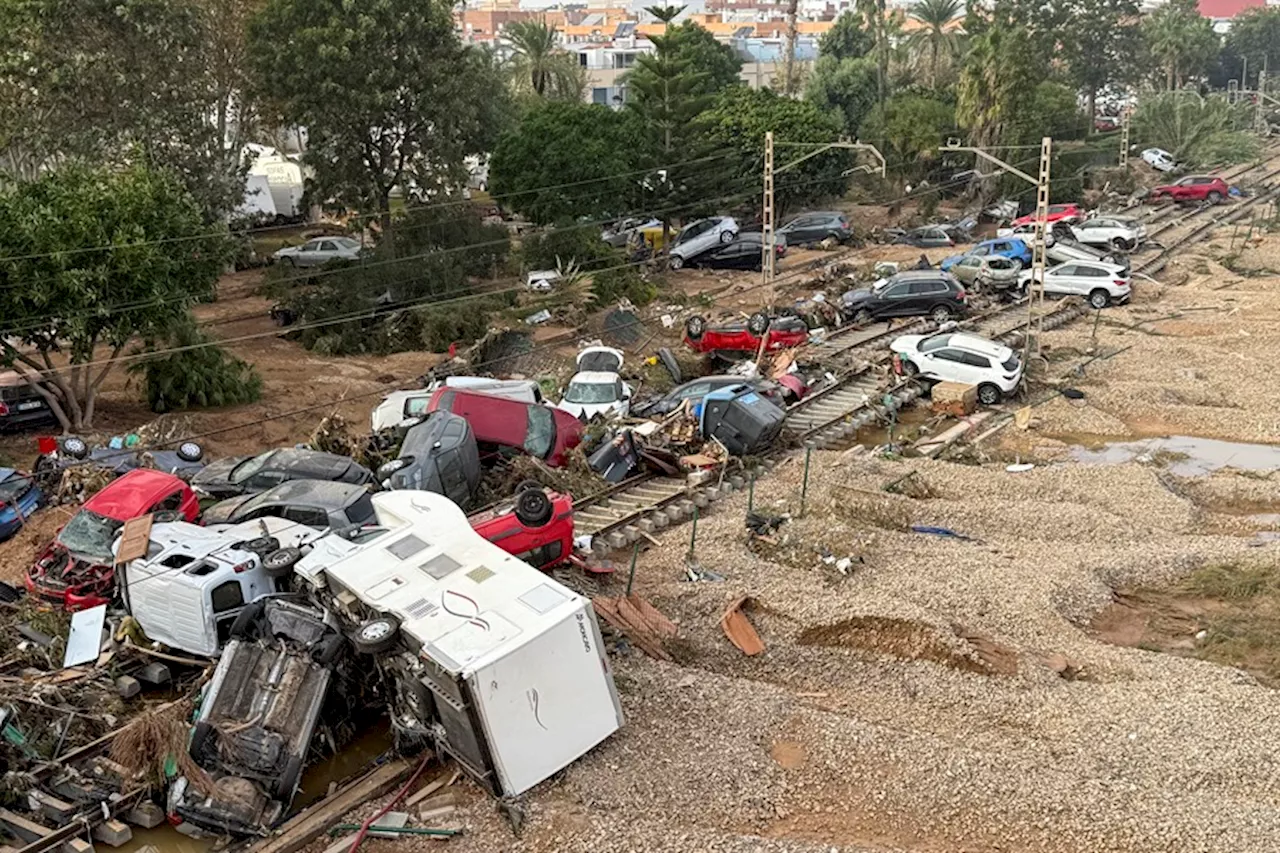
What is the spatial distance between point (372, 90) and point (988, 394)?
20.7 metres

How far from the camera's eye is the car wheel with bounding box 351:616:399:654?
11.4m

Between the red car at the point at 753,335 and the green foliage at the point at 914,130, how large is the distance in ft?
90.3

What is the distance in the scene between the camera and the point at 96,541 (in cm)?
A: 1596

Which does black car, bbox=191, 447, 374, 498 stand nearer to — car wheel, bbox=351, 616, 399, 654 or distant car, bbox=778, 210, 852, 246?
car wheel, bbox=351, 616, 399, 654

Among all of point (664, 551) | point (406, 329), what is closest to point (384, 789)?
point (664, 551)

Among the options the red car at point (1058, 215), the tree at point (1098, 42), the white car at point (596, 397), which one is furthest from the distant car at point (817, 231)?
the tree at point (1098, 42)

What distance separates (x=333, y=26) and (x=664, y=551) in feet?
77.5

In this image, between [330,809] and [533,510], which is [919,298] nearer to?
[533,510]

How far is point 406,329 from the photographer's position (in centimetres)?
3416

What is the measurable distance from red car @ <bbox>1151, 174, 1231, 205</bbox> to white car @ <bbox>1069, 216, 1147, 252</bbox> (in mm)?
14843

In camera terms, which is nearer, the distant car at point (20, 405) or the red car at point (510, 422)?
the red car at point (510, 422)

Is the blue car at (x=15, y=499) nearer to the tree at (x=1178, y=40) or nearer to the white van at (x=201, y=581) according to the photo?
the white van at (x=201, y=581)

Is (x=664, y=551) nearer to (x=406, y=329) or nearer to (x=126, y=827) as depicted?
(x=126, y=827)

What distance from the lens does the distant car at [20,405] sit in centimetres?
2472
